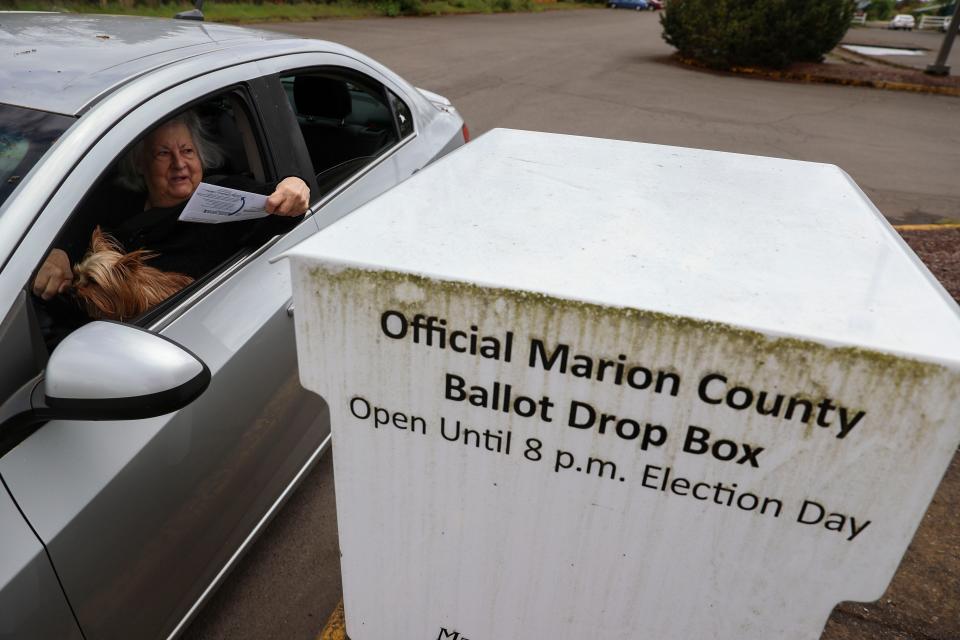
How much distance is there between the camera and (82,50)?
82.6 inches

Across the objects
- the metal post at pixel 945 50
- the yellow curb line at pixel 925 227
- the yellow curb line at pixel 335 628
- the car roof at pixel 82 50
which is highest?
the car roof at pixel 82 50

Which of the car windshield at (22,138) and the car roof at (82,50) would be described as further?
the car roof at (82,50)

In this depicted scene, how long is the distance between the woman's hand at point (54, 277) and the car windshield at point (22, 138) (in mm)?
204

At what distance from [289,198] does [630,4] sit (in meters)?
48.9

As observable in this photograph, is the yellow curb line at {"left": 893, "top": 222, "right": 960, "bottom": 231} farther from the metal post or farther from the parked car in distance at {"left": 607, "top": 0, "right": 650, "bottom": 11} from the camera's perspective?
the parked car in distance at {"left": 607, "top": 0, "right": 650, "bottom": 11}

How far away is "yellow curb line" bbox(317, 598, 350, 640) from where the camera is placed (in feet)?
6.86

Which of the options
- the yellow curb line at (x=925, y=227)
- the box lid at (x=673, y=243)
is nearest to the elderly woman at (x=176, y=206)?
the box lid at (x=673, y=243)

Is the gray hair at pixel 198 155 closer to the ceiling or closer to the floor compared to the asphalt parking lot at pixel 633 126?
closer to the ceiling

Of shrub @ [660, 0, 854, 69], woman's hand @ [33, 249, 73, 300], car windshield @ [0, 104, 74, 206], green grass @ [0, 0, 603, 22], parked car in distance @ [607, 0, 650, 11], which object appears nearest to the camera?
car windshield @ [0, 104, 74, 206]

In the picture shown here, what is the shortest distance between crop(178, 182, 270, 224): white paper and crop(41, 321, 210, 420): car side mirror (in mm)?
449

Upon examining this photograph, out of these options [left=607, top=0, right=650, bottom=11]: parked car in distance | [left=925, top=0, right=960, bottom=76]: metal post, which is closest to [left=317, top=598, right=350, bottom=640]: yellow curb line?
[left=925, top=0, right=960, bottom=76]: metal post

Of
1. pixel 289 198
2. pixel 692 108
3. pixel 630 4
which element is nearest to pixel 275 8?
pixel 692 108

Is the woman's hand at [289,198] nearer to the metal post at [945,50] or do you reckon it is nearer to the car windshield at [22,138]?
the car windshield at [22,138]

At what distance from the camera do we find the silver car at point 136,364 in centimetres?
137
